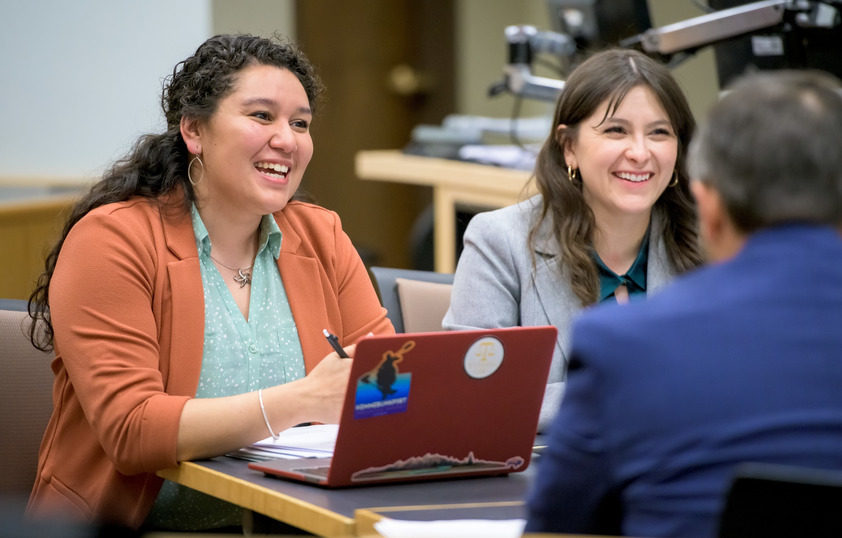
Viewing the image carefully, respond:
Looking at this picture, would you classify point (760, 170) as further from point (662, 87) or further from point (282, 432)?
point (662, 87)

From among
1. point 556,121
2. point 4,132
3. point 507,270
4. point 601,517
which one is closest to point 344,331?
point 507,270

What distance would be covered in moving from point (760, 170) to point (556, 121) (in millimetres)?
1313

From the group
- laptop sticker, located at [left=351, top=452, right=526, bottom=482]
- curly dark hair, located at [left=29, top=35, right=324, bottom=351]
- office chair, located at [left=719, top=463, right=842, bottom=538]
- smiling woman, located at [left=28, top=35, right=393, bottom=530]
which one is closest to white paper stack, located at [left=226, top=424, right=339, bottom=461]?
smiling woman, located at [left=28, top=35, right=393, bottom=530]

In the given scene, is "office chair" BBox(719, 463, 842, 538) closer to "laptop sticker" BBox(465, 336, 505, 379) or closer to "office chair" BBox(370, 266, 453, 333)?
"laptop sticker" BBox(465, 336, 505, 379)

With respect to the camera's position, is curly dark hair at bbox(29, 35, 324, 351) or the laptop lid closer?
the laptop lid

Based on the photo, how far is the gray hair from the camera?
1.01 m

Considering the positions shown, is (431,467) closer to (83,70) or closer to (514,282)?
(514,282)

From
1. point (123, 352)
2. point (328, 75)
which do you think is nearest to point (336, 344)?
point (123, 352)

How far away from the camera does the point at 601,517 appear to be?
1.09 m

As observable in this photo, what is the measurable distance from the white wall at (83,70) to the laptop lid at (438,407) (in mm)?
2438

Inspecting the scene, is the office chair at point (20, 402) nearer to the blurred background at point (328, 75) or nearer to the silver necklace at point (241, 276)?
the silver necklace at point (241, 276)

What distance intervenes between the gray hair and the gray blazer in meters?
1.14

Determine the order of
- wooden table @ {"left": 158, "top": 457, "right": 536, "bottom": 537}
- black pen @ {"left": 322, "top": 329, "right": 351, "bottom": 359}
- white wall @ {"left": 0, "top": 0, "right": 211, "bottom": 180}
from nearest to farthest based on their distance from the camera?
wooden table @ {"left": 158, "top": 457, "right": 536, "bottom": 537} < black pen @ {"left": 322, "top": 329, "right": 351, "bottom": 359} < white wall @ {"left": 0, "top": 0, "right": 211, "bottom": 180}

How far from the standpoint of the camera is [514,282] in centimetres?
222
